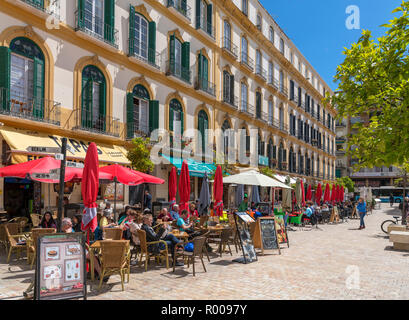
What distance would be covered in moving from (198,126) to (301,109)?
23.0 metres

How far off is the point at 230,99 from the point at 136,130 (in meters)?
10.4

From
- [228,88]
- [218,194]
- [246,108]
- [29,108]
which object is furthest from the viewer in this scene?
[246,108]

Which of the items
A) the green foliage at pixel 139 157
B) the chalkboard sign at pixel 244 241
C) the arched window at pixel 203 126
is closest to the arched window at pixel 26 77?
the green foliage at pixel 139 157

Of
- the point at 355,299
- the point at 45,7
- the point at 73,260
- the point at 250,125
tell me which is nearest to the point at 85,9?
the point at 45,7

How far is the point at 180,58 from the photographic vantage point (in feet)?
69.8

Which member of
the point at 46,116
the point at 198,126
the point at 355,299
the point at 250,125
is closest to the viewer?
the point at 355,299

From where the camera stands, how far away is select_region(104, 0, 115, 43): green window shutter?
53.2 ft

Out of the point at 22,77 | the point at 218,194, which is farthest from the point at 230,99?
the point at 22,77

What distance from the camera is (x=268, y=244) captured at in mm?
10555

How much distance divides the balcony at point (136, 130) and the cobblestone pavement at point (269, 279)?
29.2 ft

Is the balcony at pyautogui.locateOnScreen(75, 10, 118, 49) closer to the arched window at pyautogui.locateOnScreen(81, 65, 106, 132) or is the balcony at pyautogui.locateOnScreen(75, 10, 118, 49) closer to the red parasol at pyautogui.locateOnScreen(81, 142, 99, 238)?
the arched window at pyautogui.locateOnScreen(81, 65, 106, 132)

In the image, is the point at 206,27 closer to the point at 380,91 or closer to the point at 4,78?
the point at 4,78

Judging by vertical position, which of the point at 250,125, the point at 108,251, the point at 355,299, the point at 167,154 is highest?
the point at 250,125

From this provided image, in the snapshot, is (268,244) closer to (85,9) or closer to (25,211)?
(25,211)
